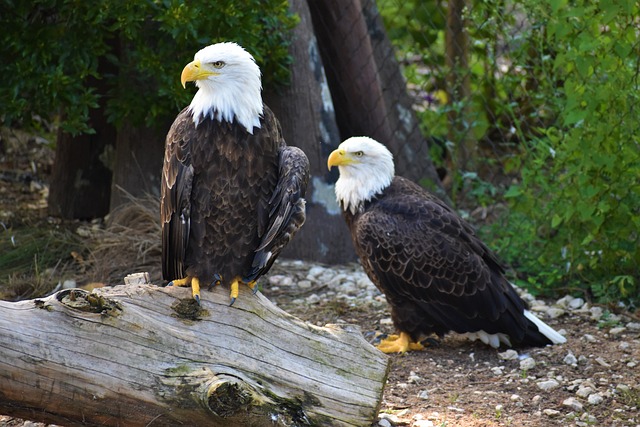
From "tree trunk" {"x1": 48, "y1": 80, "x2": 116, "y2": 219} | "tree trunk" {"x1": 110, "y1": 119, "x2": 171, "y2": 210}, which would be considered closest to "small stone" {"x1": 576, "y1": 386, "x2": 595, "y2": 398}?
"tree trunk" {"x1": 110, "y1": 119, "x2": 171, "y2": 210}

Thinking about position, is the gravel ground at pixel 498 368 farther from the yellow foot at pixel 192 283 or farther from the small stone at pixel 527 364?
the yellow foot at pixel 192 283

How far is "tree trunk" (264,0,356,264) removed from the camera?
6.18 metres

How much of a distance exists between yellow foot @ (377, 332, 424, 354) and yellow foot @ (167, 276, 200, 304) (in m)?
1.45

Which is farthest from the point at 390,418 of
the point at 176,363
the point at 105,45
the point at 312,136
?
the point at 105,45

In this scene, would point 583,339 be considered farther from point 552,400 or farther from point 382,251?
point 382,251

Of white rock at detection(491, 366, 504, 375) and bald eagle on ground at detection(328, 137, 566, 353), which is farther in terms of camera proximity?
bald eagle on ground at detection(328, 137, 566, 353)

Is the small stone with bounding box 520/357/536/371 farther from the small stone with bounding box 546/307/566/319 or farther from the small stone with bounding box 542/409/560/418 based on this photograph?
the small stone with bounding box 546/307/566/319

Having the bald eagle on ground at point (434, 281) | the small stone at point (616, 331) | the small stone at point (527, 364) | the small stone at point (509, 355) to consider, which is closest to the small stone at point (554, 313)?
the small stone at point (616, 331)

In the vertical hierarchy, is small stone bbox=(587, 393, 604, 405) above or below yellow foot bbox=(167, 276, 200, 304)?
below

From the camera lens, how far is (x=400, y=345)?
16.1 ft

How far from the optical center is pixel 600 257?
18.0 ft

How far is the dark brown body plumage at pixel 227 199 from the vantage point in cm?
372

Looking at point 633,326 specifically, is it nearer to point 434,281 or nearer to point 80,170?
point 434,281

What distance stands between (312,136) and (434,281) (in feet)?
5.68
